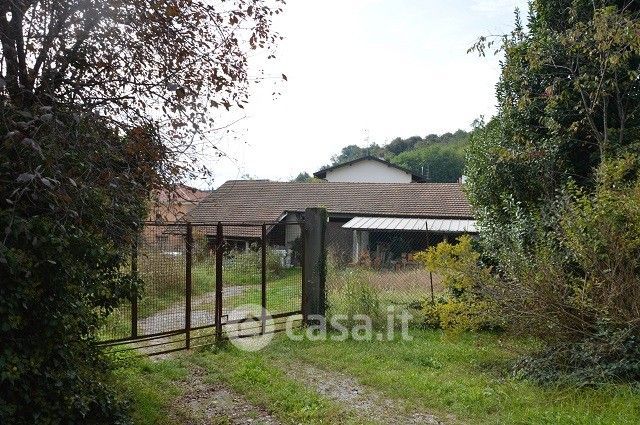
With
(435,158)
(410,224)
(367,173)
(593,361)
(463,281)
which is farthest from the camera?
(435,158)

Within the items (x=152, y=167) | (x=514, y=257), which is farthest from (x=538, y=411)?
(x=152, y=167)

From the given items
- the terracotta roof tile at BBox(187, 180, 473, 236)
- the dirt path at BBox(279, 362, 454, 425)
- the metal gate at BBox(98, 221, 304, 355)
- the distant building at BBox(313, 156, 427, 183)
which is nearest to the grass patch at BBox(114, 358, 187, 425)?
the metal gate at BBox(98, 221, 304, 355)

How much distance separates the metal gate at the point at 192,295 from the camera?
22.2 ft

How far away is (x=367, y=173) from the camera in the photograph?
127 ft

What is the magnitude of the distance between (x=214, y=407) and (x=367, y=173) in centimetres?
3379

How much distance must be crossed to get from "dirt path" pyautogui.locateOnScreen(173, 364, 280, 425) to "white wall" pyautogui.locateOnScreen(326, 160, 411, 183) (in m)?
32.2

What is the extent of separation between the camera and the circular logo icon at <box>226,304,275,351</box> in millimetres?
8172

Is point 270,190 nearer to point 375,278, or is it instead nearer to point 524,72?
point 375,278

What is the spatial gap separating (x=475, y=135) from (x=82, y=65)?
8.48 m

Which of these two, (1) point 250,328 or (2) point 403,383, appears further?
(1) point 250,328

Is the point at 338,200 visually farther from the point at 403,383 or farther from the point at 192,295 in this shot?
the point at 403,383

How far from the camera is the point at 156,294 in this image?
23.8 ft

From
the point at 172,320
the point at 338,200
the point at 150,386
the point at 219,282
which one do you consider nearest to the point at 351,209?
the point at 338,200

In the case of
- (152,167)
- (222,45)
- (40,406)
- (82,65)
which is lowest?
(40,406)
